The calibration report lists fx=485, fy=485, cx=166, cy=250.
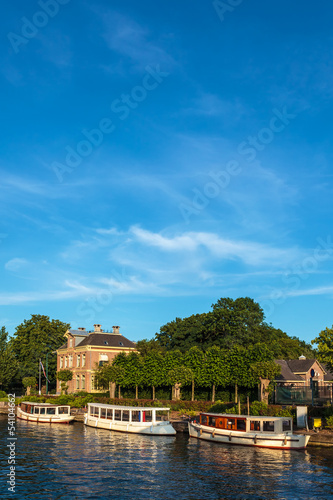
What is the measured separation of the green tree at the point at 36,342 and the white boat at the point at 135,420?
2519 inches

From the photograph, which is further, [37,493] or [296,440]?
[296,440]

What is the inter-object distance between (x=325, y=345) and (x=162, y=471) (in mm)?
19146

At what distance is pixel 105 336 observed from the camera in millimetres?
109312

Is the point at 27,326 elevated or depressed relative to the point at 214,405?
elevated

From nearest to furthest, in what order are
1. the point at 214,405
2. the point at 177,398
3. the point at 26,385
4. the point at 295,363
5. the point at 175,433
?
the point at 175,433, the point at 214,405, the point at 177,398, the point at 295,363, the point at 26,385

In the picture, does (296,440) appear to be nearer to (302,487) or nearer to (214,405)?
(302,487)

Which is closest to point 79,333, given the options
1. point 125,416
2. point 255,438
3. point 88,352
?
point 88,352

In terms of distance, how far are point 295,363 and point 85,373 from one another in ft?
144

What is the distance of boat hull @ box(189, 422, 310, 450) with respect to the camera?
1623 inches

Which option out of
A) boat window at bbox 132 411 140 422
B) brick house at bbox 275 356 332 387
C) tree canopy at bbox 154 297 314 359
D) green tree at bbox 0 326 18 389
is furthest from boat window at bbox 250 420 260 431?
green tree at bbox 0 326 18 389

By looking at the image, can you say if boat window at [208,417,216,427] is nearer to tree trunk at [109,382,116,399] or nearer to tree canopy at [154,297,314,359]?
tree trunk at [109,382,116,399]

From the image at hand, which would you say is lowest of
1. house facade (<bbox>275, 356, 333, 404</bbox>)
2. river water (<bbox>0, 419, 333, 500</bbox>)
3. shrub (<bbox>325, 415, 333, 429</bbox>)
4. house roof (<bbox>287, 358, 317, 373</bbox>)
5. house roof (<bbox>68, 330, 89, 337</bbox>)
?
river water (<bbox>0, 419, 333, 500</bbox>)

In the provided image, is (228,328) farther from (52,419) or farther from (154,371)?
(52,419)

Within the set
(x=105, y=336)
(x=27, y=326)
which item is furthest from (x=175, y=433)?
(x=27, y=326)
